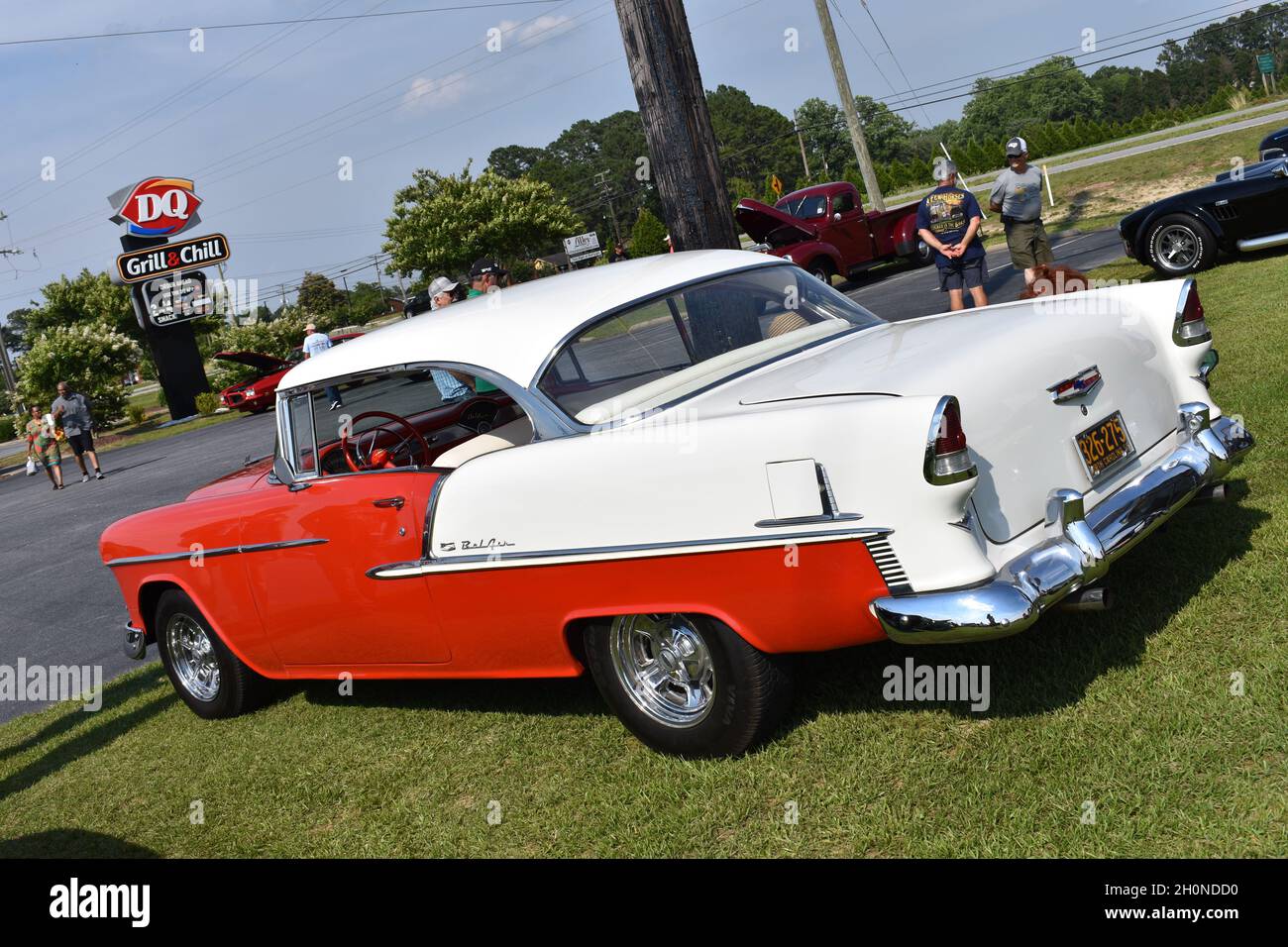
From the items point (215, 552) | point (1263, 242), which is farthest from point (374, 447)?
point (1263, 242)

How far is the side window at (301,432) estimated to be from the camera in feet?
16.6

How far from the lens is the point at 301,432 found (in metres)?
5.13

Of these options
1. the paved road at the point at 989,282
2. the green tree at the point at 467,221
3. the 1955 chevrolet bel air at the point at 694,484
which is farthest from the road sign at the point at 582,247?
the green tree at the point at 467,221

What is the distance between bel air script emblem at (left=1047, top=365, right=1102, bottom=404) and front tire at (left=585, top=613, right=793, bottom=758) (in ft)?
4.12

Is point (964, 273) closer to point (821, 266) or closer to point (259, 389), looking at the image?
point (821, 266)

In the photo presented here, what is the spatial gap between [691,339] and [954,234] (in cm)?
633

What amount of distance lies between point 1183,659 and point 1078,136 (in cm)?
4761

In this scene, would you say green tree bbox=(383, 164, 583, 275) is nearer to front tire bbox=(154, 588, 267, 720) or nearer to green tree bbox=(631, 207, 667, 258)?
green tree bbox=(631, 207, 667, 258)

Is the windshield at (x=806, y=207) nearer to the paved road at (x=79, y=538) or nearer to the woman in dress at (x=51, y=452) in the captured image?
the paved road at (x=79, y=538)

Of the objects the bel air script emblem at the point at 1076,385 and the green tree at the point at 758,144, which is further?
the green tree at the point at 758,144

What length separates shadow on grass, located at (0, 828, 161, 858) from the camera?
→ 181 inches

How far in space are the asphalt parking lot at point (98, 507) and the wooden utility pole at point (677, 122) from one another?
4.59 meters

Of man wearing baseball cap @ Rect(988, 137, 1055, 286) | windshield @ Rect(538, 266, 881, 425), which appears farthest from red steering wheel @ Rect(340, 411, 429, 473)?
man wearing baseball cap @ Rect(988, 137, 1055, 286)
